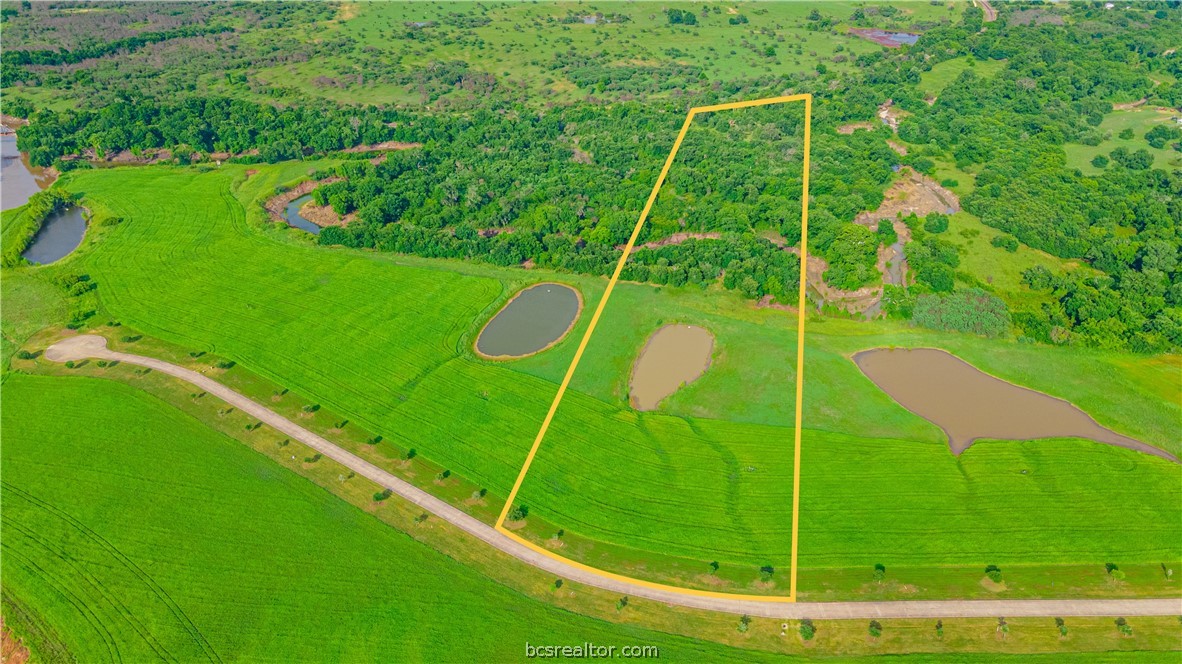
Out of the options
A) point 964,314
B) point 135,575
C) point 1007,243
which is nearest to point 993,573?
point 964,314

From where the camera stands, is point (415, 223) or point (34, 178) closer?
point (415, 223)

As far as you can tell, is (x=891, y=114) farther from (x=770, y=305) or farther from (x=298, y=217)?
(x=298, y=217)

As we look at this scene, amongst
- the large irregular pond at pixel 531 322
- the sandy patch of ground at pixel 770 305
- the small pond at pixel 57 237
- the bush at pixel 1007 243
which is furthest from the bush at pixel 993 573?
the small pond at pixel 57 237

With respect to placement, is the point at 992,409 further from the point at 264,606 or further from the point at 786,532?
the point at 264,606

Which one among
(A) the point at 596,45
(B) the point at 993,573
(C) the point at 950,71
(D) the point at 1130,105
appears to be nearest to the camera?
(B) the point at 993,573

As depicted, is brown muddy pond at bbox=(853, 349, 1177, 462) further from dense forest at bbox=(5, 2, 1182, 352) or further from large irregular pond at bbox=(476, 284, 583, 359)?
large irregular pond at bbox=(476, 284, 583, 359)

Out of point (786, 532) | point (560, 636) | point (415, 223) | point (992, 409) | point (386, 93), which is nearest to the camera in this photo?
point (560, 636)

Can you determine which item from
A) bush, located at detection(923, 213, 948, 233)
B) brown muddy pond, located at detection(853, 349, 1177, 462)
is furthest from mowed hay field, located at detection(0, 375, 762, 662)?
bush, located at detection(923, 213, 948, 233)

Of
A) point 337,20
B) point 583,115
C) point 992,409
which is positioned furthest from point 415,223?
point 337,20
